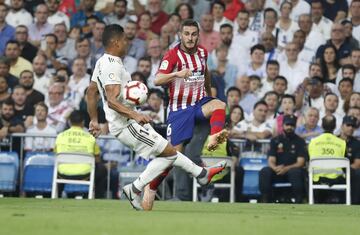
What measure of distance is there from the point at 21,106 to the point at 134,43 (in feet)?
8.38

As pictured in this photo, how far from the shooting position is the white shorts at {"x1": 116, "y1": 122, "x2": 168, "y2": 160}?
14.0m

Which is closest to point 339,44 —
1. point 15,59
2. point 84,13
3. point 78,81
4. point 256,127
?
point 256,127

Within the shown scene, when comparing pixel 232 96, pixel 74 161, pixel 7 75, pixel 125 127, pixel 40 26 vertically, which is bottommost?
pixel 74 161

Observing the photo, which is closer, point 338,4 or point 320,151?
point 320,151

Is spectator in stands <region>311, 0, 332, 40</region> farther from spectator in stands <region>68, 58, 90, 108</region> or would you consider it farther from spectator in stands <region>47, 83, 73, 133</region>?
spectator in stands <region>47, 83, 73, 133</region>

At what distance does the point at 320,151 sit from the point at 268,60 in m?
2.94

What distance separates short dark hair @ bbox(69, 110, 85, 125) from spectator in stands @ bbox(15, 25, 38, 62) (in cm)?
290

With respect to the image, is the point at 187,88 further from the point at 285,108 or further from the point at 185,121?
the point at 285,108

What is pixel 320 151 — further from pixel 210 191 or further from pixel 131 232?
pixel 131 232

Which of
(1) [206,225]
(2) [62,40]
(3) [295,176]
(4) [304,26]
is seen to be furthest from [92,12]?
(1) [206,225]

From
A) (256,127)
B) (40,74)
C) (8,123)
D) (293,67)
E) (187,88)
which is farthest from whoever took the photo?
(40,74)

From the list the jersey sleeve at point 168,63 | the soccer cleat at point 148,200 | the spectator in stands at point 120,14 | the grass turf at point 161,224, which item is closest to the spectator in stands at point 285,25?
the spectator in stands at point 120,14

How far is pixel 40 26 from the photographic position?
2308 centimetres

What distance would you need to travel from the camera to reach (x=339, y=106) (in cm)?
2094
